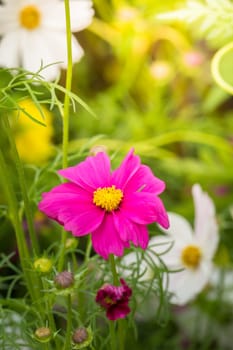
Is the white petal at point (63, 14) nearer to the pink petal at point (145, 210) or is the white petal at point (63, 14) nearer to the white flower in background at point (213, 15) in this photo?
the white flower in background at point (213, 15)

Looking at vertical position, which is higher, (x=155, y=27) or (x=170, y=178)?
(x=155, y=27)

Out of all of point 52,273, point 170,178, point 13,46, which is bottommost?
point 170,178

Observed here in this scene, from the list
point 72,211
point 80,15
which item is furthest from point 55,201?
point 80,15

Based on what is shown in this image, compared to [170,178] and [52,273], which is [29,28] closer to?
[52,273]

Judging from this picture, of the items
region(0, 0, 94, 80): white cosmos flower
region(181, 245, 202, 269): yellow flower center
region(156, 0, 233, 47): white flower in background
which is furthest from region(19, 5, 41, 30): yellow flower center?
region(181, 245, 202, 269): yellow flower center

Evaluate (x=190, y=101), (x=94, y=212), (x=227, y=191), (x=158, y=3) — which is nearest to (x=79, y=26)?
(x=94, y=212)

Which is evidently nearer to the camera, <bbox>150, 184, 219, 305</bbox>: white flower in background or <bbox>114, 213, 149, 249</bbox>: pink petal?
<bbox>114, 213, 149, 249</bbox>: pink petal

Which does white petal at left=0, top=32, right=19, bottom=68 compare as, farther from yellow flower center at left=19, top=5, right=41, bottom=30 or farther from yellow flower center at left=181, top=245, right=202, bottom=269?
yellow flower center at left=181, top=245, right=202, bottom=269
